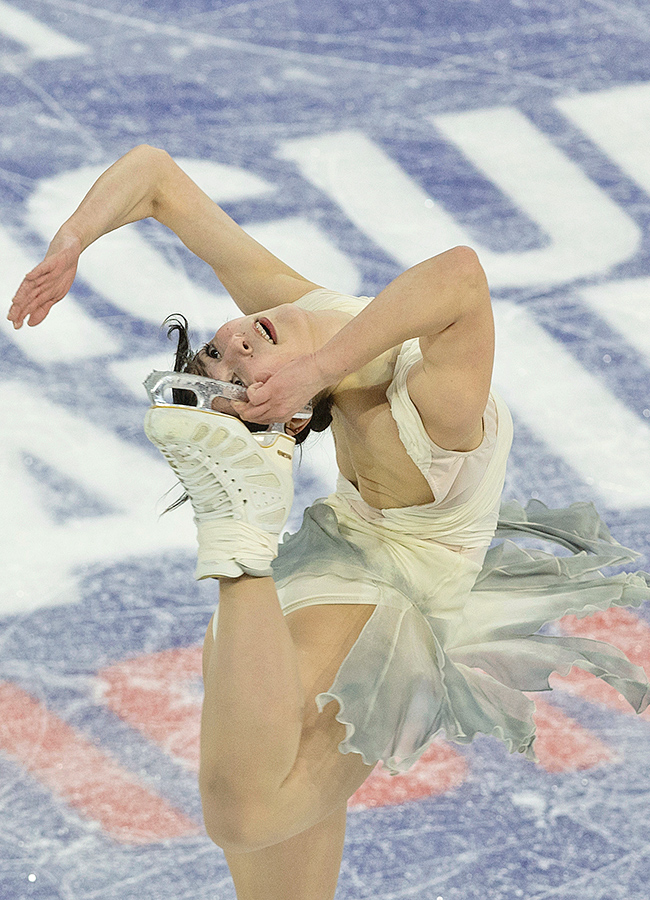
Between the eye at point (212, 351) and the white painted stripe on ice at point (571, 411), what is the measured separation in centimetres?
152

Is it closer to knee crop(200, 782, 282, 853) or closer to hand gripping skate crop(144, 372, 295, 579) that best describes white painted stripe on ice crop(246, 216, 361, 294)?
hand gripping skate crop(144, 372, 295, 579)

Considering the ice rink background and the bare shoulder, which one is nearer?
the bare shoulder

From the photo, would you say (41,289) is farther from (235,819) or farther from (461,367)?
(235,819)

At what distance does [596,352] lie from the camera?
3596mm

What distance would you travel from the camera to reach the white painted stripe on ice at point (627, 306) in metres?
3.64

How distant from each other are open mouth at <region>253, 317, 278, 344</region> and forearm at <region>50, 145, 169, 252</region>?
304 millimetres

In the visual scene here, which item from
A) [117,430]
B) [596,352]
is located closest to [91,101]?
[117,430]

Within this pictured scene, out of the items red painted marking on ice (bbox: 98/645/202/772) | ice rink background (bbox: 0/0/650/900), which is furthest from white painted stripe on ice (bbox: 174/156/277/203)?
red painted marking on ice (bbox: 98/645/202/772)

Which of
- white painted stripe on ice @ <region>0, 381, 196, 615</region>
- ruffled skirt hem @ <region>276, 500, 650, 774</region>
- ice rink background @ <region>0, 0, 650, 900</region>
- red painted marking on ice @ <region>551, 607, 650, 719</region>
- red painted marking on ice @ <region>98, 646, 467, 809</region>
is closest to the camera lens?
ruffled skirt hem @ <region>276, 500, 650, 774</region>

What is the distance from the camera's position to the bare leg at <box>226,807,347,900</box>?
6.75 feet

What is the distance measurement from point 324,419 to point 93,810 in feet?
3.28

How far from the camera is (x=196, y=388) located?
1.82 m

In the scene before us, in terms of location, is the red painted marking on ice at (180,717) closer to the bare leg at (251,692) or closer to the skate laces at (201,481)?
the bare leg at (251,692)

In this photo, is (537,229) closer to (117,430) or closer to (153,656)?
(117,430)
